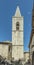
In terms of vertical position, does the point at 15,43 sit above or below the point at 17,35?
below

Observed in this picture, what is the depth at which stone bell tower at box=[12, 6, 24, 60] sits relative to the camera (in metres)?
47.2

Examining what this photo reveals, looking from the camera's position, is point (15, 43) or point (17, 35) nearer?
point (15, 43)

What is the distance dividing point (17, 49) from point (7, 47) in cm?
131

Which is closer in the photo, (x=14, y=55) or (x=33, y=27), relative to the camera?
(x=33, y=27)

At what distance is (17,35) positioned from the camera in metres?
48.3

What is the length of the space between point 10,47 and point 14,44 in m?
0.69

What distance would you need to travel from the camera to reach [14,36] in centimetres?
4850

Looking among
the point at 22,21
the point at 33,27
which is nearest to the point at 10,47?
the point at 22,21

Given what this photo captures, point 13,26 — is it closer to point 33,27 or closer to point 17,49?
point 17,49

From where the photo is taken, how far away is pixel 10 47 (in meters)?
47.5

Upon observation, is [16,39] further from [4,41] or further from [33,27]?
[33,27]

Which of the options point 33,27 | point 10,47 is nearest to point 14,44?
point 10,47

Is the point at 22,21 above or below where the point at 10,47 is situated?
above

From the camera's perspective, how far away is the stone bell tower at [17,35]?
47250 mm
